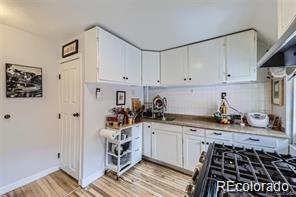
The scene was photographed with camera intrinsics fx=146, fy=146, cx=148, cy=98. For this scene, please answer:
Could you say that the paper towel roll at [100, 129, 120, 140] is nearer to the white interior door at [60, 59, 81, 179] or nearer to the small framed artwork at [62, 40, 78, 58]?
the white interior door at [60, 59, 81, 179]

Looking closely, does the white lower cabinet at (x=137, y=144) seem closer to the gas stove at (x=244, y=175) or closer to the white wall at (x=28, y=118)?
the white wall at (x=28, y=118)

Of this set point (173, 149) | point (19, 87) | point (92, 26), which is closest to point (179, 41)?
point (92, 26)

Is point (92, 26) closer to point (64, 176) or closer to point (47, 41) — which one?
point (47, 41)

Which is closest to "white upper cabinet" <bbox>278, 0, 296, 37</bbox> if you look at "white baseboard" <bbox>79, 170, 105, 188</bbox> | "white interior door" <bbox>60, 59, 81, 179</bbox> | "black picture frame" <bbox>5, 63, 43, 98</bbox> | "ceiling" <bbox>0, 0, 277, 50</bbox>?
"ceiling" <bbox>0, 0, 277, 50</bbox>

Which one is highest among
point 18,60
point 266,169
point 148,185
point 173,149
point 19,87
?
point 18,60

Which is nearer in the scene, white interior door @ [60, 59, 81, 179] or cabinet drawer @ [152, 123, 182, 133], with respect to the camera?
white interior door @ [60, 59, 81, 179]

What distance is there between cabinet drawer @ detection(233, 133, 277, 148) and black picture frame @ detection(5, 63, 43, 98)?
9.88 feet

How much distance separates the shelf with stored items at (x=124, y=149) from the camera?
2348 mm

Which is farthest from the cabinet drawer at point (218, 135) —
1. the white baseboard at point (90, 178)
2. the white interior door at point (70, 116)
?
the white interior door at point (70, 116)

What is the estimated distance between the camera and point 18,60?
83.0 inches

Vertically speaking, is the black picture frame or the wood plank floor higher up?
the black picture frame

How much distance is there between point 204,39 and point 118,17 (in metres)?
1.42

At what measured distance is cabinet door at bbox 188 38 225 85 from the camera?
7.48 feet

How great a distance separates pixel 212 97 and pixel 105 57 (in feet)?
6.59
